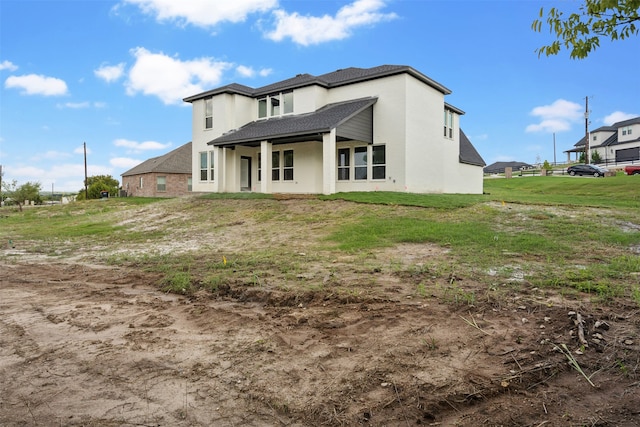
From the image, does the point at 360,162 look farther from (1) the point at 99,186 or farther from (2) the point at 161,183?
(1) the point at 99,186

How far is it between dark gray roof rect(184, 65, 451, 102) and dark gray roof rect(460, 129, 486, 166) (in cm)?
556

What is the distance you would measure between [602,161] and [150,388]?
7214cm

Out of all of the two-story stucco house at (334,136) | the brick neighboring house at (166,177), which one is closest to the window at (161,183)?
the brick neighboring house at (166,177)

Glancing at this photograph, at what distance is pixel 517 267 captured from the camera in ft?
22.0

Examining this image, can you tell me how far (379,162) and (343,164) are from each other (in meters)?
2.06

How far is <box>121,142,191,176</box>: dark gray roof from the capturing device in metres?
40.5

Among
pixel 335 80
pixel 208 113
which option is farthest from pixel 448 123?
pixel 208 113

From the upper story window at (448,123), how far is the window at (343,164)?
262 inches

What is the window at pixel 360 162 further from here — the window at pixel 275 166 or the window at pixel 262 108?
the window at pixel 262 108

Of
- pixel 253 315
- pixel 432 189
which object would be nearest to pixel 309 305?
pixel 253 315

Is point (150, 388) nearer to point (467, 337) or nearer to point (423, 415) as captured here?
point (423, 415)

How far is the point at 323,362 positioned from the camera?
3633 millimetres

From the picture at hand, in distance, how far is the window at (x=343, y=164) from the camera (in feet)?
71.9

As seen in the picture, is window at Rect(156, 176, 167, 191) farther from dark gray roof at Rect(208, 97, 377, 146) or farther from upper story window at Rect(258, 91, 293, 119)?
upper story window at Rect(258, 91, 293, 119)
